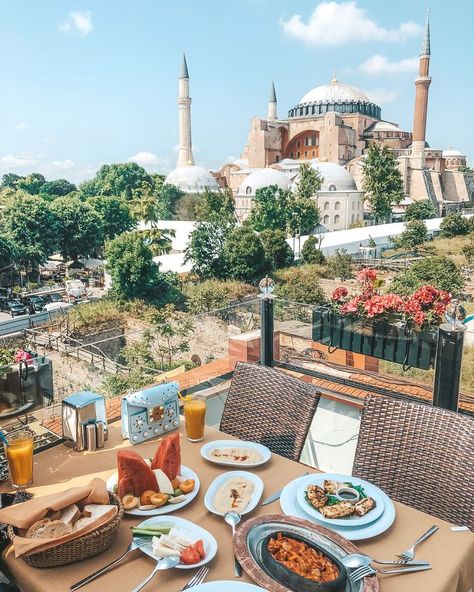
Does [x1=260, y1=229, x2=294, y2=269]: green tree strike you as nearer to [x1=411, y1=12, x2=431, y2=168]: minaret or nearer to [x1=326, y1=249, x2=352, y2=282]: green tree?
[x1=326, y1=249, x2=352, y2=282]: green tree

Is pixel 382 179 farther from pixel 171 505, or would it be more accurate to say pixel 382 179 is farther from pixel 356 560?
pixel 356 560

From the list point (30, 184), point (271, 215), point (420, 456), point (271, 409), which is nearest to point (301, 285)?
point (271, 215)

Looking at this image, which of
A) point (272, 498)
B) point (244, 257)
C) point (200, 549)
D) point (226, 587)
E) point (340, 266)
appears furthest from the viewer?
point (340, 266)

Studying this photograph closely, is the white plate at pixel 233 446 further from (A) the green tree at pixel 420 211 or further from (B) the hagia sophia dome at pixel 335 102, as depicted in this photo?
(B) the hagia sophia dome at pixel 335 102

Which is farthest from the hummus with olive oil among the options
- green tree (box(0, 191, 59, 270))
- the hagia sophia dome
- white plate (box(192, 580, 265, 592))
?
the hagia sophia dome

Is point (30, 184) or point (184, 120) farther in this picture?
point (30, 184)

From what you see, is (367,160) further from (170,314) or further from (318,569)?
(318,569)

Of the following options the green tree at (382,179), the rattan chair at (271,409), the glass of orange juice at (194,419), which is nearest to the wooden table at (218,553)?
the glass of orange juice at (194,419)
